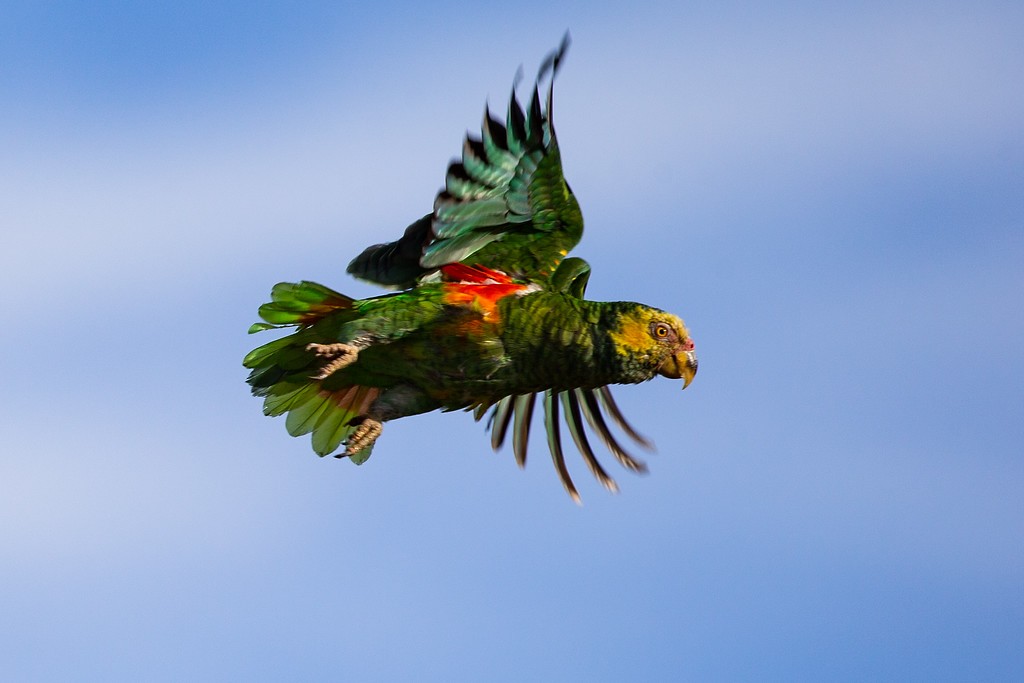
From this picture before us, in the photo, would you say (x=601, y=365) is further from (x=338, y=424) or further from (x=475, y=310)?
(x=338, y=424)

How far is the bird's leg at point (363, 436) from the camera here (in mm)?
13383

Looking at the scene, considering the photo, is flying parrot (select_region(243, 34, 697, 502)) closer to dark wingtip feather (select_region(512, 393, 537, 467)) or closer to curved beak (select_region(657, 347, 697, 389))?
curved beak (select_region(657, 347, 697, 389))

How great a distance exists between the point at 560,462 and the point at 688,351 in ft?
8.17

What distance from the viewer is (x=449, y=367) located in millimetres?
13133

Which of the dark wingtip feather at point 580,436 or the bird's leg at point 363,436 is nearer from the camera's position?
the bird's leg at point 363,436

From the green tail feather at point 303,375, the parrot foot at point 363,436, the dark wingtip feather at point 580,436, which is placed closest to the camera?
the green tail feather at point 303,375

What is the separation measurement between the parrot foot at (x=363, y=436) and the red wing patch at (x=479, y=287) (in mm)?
1318

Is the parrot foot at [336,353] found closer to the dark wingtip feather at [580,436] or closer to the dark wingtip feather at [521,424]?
the dark wingtip feather at [521,424]

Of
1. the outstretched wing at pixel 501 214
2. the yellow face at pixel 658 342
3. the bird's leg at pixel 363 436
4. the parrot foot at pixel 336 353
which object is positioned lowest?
the bird's leg at pixel 363 436

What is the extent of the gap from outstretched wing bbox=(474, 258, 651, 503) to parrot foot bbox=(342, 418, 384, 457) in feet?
6.01

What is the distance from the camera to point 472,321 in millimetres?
13062

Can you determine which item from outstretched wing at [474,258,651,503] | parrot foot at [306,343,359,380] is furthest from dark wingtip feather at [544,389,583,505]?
parrot foot at [306,343,359,380]

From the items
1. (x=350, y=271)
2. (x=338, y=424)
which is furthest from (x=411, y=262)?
(x=338, y=424)

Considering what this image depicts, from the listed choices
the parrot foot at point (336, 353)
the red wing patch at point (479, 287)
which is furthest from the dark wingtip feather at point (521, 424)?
the parrot foot at point (336, 353)
